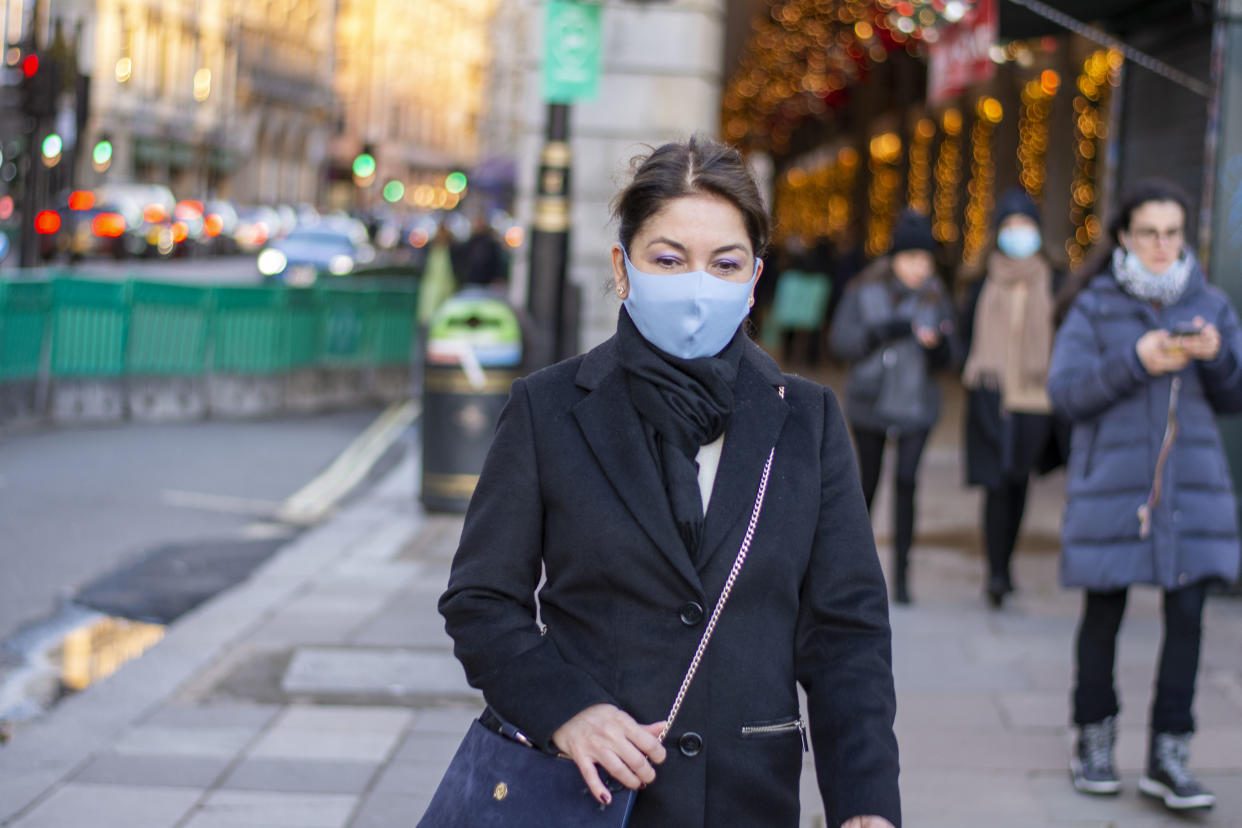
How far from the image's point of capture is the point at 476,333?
10375 millimetres

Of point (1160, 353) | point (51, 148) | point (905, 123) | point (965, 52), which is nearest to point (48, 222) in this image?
point (51, 148)

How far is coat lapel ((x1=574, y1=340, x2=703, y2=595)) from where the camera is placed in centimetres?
247

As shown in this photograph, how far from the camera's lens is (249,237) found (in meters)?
53.7

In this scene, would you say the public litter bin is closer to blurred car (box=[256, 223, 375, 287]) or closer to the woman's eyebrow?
the woman's eyebrow

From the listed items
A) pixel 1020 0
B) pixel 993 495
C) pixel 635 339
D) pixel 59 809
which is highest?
pixel 1020 0

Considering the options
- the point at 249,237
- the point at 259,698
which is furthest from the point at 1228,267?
the point at 249,237

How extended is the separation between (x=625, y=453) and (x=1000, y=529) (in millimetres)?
5820

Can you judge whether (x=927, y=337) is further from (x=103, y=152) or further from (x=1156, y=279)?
(x=103, y=152)

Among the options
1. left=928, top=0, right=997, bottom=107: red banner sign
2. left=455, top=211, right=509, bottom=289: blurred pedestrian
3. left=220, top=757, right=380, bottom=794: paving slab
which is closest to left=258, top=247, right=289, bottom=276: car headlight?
left=455, top=211, right=509, bottom=289: blurred pedestrian

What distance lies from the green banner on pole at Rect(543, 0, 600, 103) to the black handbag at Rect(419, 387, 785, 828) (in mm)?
7467

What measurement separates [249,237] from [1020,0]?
48320 millimetres

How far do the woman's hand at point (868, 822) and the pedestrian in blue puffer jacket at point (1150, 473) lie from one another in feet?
8.94

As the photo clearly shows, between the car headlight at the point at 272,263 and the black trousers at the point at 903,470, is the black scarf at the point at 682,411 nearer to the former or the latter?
the black trousers at the point at 903,470

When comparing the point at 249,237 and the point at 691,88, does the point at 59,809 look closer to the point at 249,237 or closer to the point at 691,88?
the point at 691,88
